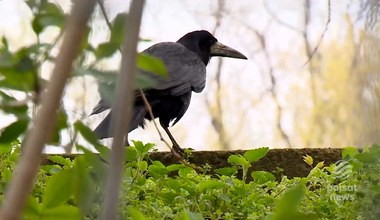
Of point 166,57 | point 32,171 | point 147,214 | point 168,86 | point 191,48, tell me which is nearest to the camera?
point 32,171

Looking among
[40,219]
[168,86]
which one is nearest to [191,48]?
[168,86]

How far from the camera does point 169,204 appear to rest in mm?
1899

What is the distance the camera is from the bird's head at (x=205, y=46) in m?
5.68

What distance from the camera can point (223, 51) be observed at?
5.93 m

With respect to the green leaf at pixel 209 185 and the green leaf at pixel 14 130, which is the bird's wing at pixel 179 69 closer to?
the green leaf at pixel 209 185

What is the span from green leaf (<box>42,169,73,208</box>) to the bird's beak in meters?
5.25

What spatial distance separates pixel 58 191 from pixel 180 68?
4035 millimetres

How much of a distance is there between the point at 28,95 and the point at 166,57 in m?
4.11

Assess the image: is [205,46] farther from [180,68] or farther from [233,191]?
[233,191]

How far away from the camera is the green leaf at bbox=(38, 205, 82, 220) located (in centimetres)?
59

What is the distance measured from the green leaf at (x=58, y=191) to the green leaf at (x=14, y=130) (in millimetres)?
46

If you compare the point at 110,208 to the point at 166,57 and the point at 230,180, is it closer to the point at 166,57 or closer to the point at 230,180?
the point at 230,180

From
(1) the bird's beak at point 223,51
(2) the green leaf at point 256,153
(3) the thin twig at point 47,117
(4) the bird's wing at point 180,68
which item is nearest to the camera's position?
(3) the thin twig at point 47,117

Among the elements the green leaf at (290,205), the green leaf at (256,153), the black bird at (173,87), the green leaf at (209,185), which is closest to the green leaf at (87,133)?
the green leaf at (290,205)
